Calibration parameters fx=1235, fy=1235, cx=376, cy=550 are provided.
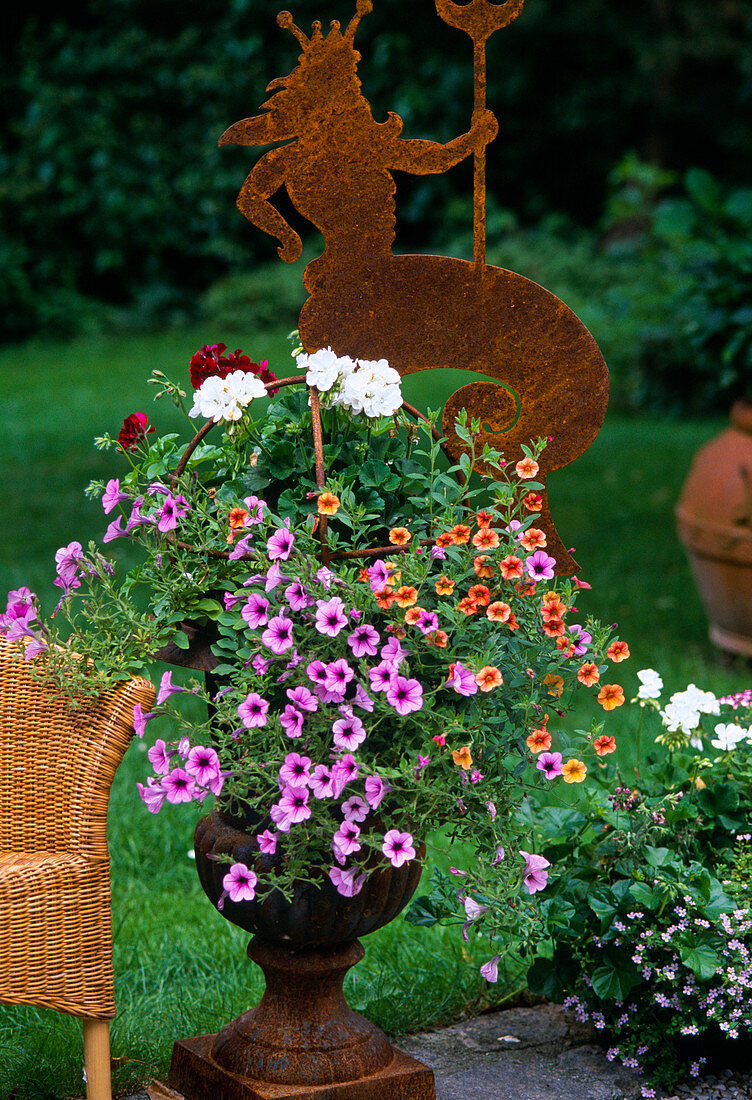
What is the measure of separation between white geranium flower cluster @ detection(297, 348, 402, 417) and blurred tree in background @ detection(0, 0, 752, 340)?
11532mm

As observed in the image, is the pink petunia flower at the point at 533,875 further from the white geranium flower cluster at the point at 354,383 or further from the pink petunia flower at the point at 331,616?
the white geranium flower cluster at the point at 354,383

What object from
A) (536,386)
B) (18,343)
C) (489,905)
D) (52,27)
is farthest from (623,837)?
(52,27)

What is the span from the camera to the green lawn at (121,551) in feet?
8.07

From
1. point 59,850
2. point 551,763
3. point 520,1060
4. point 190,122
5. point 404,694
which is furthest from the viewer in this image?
point 190,122

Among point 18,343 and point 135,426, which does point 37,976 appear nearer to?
point 135,426

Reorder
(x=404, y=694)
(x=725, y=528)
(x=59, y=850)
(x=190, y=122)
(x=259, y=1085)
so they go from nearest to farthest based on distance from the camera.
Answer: (x=404, y=694) < (x=259, y=1085) < (x=59, y=850) < (x=725, y=528) < (x=190, y=122)

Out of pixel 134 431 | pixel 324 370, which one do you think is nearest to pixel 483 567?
pixel 324 370

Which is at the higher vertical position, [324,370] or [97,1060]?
[324,370]

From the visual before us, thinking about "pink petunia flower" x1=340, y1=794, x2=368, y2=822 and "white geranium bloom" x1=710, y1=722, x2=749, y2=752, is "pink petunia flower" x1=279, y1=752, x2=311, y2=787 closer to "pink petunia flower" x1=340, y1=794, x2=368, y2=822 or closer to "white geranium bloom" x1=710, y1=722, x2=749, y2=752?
"pink petunia flower" x1=340, y1=794, x2=368, y2=822

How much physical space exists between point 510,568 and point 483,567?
47 mm

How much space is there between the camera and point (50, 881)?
6.55ft

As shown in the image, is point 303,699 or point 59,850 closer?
point 303,699

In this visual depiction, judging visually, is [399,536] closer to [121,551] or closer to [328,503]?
[328,503]

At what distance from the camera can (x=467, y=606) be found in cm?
185
